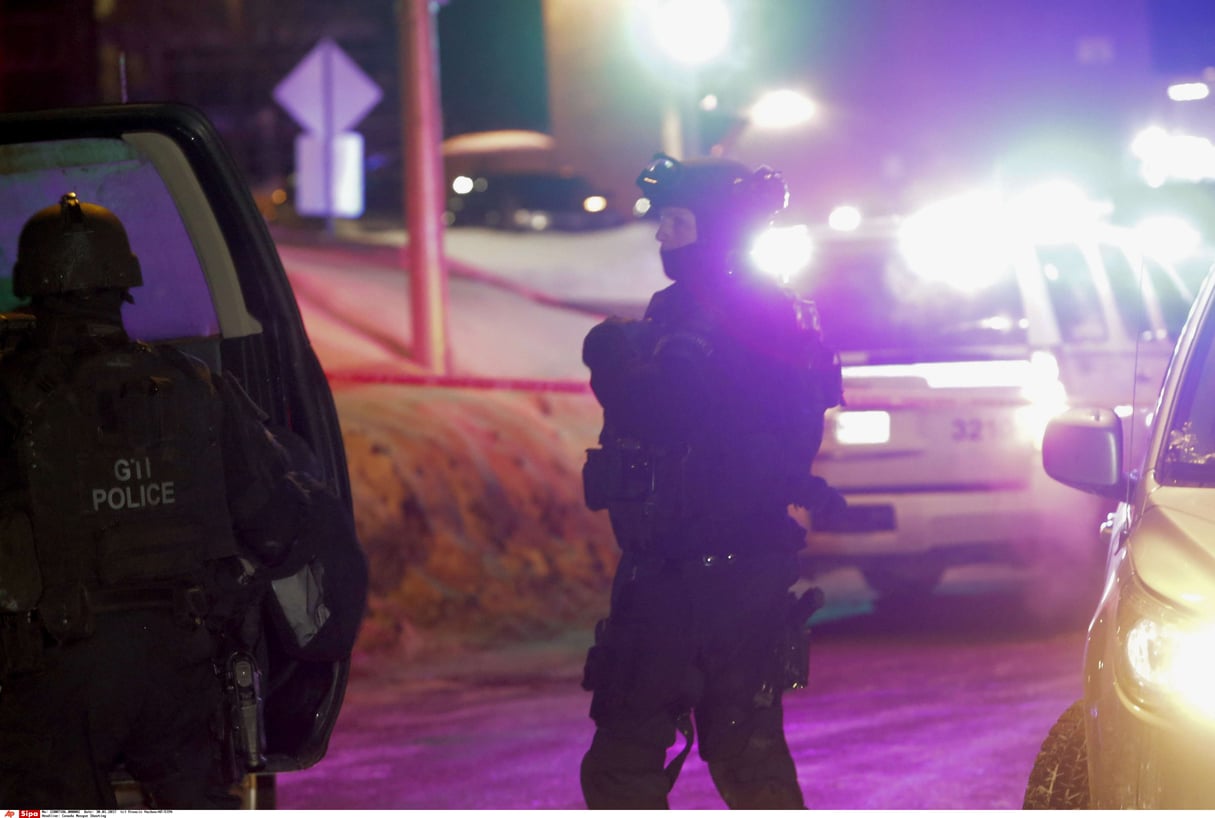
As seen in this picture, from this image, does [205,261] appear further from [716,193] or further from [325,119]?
Answer: [325,119]

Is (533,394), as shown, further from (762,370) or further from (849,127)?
(849,127)

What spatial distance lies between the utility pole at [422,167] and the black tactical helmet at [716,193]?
882 cm

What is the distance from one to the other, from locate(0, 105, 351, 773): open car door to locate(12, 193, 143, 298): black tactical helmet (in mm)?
412

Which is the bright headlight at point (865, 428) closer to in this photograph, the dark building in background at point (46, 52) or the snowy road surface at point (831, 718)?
the snowy road surface at point (831, 718)

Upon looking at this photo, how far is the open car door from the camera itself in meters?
4.44

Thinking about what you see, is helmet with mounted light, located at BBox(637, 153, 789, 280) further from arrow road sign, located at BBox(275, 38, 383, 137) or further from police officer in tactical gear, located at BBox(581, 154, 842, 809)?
arrow road sign, located at BBox(275, 38, 383, 137)

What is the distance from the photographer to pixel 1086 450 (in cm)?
456

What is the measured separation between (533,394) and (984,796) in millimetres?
8208

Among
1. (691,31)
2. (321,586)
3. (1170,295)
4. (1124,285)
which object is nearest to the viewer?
(321,586)

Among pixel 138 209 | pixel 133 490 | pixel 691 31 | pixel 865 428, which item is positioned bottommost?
pixel 865 428

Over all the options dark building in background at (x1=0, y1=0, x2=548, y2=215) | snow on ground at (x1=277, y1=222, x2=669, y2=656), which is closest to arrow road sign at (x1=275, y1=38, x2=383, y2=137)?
snow on ground at (x1=277, y1=222, x2=669, y2=656)

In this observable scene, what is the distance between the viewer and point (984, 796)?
647 centimetres

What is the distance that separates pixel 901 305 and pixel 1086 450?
5132mm

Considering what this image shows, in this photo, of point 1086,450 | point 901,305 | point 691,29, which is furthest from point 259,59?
point 1086,450
